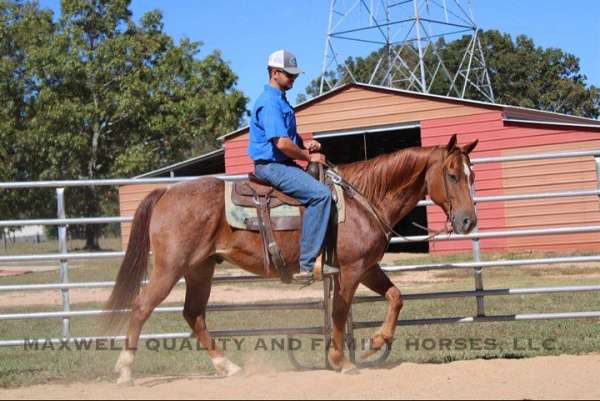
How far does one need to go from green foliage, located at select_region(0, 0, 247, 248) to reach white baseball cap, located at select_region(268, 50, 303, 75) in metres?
28.0

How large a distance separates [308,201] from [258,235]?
1.82 feet

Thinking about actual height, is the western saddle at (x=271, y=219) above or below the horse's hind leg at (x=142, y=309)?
above

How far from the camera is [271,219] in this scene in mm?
6395

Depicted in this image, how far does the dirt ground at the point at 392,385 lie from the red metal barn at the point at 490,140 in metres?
10.0

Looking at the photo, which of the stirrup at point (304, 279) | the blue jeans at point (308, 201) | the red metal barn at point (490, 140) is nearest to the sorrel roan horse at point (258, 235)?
the stirrup at point (304, 279)

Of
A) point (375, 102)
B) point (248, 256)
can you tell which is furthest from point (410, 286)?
point (248, 256)

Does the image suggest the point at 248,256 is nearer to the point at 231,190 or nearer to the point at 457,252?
the point at 231,190

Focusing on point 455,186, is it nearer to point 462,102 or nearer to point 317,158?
point 317,158

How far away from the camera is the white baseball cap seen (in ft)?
20.8

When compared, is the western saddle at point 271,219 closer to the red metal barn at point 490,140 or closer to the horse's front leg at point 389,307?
the horse's front leg at point 389,307

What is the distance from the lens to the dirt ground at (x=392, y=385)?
551 cm

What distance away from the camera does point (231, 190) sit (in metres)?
6.52

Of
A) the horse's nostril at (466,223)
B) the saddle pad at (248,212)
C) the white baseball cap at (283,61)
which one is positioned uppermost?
the white baseball cap at (283,61)

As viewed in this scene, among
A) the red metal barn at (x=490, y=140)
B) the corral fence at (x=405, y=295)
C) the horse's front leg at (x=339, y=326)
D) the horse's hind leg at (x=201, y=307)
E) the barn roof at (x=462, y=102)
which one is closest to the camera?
the horse's front leg at (x=339, y=326)
